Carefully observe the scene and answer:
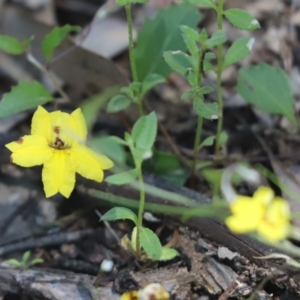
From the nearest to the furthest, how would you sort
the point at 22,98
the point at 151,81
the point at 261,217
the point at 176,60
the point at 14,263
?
the point at 261,217, the point at 176,60, the point at 14,263, the point at 151,81, the point at 22,98

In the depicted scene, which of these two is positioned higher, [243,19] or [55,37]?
[243,19]

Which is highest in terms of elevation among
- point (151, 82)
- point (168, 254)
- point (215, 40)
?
point (215, 40)

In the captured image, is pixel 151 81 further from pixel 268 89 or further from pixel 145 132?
pixel 268 89

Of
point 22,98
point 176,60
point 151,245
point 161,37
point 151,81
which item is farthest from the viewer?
point 161,37

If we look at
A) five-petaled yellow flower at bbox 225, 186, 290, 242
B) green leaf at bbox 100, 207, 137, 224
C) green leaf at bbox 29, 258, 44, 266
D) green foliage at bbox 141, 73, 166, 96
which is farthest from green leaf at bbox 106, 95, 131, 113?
five-petaled yellow flower at bbox 225, 186, 290, 242

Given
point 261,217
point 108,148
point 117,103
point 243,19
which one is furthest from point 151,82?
point 261,217

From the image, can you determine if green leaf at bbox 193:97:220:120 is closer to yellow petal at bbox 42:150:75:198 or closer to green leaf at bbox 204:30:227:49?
green leaf at bbox 204:30:227:49
